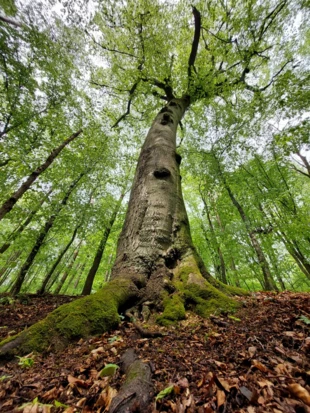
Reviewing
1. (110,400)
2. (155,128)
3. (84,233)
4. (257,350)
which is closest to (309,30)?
(155,128)

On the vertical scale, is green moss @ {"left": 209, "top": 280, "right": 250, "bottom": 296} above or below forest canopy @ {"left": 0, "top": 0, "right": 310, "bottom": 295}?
below

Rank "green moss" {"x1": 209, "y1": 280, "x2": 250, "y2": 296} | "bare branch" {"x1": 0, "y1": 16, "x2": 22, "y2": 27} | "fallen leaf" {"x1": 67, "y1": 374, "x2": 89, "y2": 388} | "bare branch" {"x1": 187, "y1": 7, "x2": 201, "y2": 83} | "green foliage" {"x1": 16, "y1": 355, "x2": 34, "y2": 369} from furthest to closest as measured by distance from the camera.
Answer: "bare branch" {"x1": 187, "y1": 7, "x2": 201, "y2": 83} < "bare branch" {"x1": 0, "y1": 16, "x2": 22, "y2": 27} < "green moss" {"x1": 209, "y1": 280, "x2": 250, "y2": 296} < "green foliage" {"x1": 16, "y1": 355, "x2": 34, "y2": 369} < "fallen leaf" {"x1": 67, "y1": 374, "x2": 89, "y2": 388}

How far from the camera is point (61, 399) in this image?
42.8 inches

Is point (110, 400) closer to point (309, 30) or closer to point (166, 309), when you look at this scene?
Result: point (166, 309)

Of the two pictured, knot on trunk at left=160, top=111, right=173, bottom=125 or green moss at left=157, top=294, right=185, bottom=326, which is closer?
green moss at left=157, top=294, right=185, bottom=326

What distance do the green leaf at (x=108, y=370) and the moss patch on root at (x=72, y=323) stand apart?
0.60m

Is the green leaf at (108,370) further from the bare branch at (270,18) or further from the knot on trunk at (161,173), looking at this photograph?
the bare branch at (270,18)

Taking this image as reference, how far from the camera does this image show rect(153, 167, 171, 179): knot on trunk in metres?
3.49

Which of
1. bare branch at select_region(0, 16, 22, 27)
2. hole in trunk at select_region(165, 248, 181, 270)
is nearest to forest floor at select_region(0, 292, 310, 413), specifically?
hole in trunk at select_region(165, 248, 181, 270)

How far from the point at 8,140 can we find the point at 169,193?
802 centimetres

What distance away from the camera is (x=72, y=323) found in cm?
180

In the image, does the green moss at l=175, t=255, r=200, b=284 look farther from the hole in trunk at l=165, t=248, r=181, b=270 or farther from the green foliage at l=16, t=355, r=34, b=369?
the green foliage at l=16, t=355, r=34, b=369

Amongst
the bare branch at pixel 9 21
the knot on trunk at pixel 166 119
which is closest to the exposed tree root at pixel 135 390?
the knot on trunk at pixel 166 119

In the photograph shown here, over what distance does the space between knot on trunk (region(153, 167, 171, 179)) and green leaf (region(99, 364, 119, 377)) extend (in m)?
2.82
